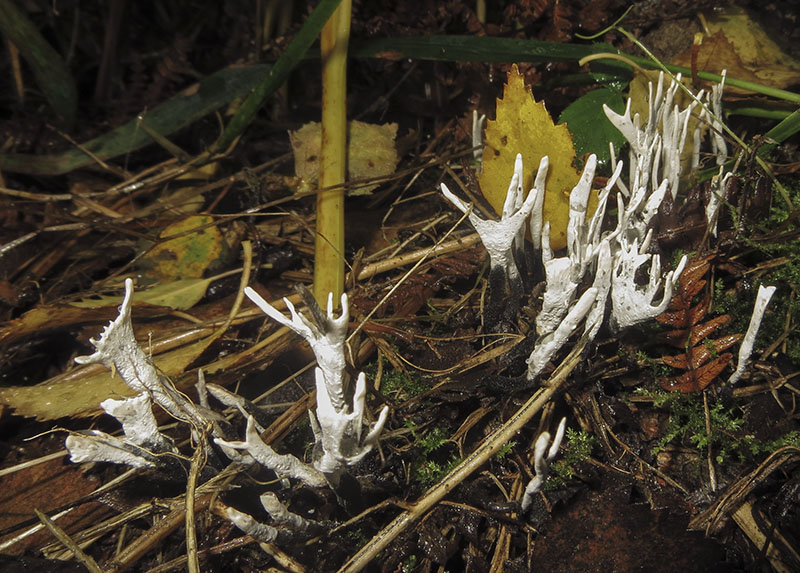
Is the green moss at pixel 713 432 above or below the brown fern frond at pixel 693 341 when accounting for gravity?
below

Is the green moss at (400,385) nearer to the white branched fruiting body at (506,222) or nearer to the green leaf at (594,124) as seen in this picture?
the white branched fruiting body at (506,222)

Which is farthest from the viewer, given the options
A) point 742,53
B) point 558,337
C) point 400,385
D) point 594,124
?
point 742,53

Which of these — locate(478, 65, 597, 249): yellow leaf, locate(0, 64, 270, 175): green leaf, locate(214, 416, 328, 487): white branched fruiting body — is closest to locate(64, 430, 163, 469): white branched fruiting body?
locate(214, 416, 328, 487): white branched fruiting body

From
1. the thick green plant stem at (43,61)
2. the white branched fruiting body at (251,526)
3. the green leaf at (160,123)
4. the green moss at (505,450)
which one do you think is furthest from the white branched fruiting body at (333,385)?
the thick green plant stem at (43,61)

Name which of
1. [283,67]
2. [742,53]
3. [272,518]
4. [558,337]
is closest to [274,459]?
[272,518]

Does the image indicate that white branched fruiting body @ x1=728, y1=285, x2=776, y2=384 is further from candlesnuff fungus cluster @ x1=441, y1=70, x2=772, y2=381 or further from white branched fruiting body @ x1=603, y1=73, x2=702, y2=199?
white branched fruiting body @ x1=603, y1=73, x2=702, y2=199

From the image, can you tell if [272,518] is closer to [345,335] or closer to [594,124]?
[345,335]
